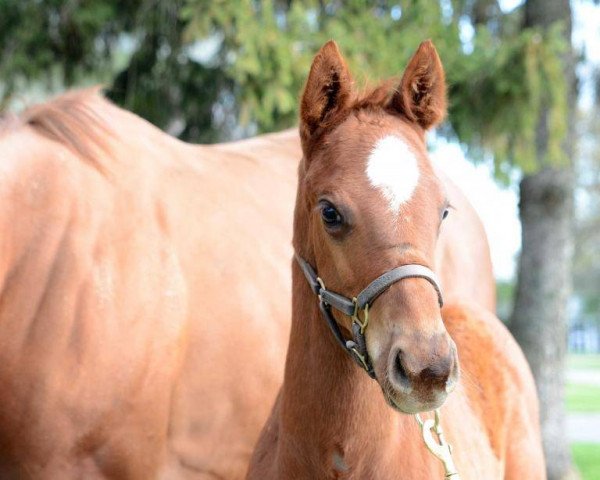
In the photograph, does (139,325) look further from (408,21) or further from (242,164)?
(408,21)

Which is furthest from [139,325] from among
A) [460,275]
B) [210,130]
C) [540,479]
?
[210,130]

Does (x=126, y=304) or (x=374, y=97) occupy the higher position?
(x=374, y=97)

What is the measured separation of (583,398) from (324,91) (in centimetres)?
1602

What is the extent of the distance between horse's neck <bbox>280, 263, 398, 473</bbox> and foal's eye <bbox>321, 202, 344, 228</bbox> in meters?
0.30

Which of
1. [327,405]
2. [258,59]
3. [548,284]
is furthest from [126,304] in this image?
[548,284]

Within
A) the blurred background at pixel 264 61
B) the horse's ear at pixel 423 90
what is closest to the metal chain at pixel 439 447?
the horse's ear at pixel 423 90

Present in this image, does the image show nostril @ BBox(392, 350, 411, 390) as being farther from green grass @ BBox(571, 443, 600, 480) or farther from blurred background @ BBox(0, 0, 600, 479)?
green grass @ BBox(571, 443, 600, 480)

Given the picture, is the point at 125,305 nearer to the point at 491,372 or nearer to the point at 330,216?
the point at 330,216

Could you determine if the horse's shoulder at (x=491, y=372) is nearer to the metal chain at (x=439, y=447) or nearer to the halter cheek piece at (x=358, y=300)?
the metal chain at (x=439, y=447)

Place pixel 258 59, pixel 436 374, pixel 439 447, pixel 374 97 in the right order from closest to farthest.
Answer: pixel 436 374 → pixel 439 447 → pixel 374 97 → pixel 258 59

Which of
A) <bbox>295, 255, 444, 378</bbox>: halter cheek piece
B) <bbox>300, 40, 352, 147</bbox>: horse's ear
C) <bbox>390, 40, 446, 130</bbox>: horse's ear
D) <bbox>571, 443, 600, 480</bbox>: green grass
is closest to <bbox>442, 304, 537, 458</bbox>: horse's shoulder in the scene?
<bbox>295, 255, 444, 378</bbox>: halter cheek piece

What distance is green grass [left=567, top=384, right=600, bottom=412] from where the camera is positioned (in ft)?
49.8

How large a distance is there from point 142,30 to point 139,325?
3315 mm

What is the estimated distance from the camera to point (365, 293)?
216 centimetres
